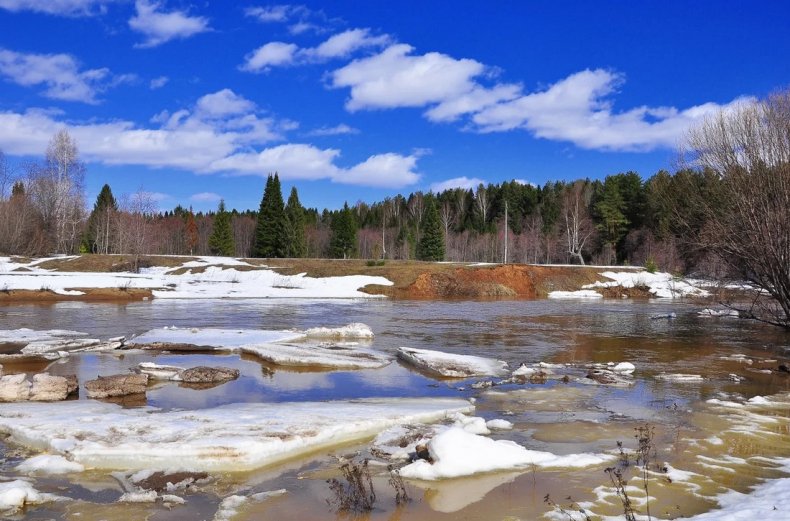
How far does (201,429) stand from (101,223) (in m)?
68.8

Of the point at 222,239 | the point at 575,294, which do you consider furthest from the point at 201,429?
the point at 222,239

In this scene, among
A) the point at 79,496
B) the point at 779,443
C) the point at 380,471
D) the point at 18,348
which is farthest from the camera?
the point at 18,348

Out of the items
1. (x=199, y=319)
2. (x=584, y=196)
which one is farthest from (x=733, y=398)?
(x=584, y=196)

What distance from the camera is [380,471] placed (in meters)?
7.50

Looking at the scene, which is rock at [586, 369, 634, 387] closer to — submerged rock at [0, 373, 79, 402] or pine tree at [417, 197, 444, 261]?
submerged rock at [0, 373, 79, 402]

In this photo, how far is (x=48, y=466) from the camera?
7371mm

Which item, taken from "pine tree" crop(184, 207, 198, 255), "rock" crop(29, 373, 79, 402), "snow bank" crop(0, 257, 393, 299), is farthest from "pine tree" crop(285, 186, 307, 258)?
"rock" crop(29, 373, 79, 402)

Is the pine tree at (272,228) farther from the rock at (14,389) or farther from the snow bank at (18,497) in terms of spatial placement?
the snow bank at (18,497)

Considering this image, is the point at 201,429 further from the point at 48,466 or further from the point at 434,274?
the point at 434,274

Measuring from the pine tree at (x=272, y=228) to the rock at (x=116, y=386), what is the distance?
5658 centimetres

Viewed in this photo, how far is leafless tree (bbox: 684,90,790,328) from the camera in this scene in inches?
719

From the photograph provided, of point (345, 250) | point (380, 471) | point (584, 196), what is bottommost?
point (380, 471)

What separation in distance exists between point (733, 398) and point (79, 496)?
38.9 ft

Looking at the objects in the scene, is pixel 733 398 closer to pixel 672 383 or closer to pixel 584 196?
pixel 672 383
